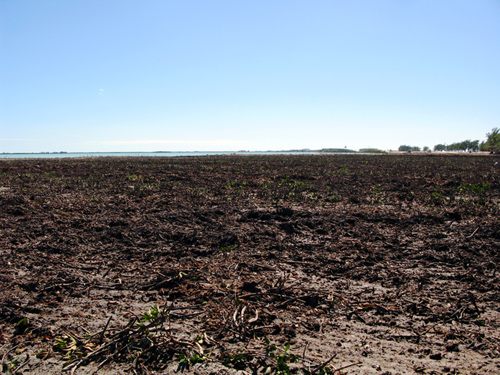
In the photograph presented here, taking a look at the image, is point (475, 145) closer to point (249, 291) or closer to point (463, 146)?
point (463, 146)

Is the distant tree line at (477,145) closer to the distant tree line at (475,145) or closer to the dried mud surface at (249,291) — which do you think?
the distant tree line at (475,145)

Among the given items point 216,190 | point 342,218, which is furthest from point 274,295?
point 216,190

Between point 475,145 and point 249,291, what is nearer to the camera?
point 249,291

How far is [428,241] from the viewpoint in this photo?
6.50 m

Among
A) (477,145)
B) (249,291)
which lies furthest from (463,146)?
(249,291)

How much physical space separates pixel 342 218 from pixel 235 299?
5.43 m

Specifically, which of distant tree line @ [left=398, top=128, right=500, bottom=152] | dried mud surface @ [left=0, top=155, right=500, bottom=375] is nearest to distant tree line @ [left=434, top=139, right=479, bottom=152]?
distant tree line @ [left=398, top=128, right=500, bottom=152]

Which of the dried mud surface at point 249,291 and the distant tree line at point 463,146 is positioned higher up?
the distant tree line at point 463,146

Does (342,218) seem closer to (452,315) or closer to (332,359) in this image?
(452,315)

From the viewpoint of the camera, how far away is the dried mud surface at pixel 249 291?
9.48ft

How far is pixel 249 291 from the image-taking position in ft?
14.0

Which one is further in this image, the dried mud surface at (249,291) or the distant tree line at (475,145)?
the distant tree line at (475,145)

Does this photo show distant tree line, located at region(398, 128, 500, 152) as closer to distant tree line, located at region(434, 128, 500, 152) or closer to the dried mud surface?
distant tree line, located at region(434, 128, 500, 152)

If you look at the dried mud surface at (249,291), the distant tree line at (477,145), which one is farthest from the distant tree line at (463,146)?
the dried mud surface at (249,291)
